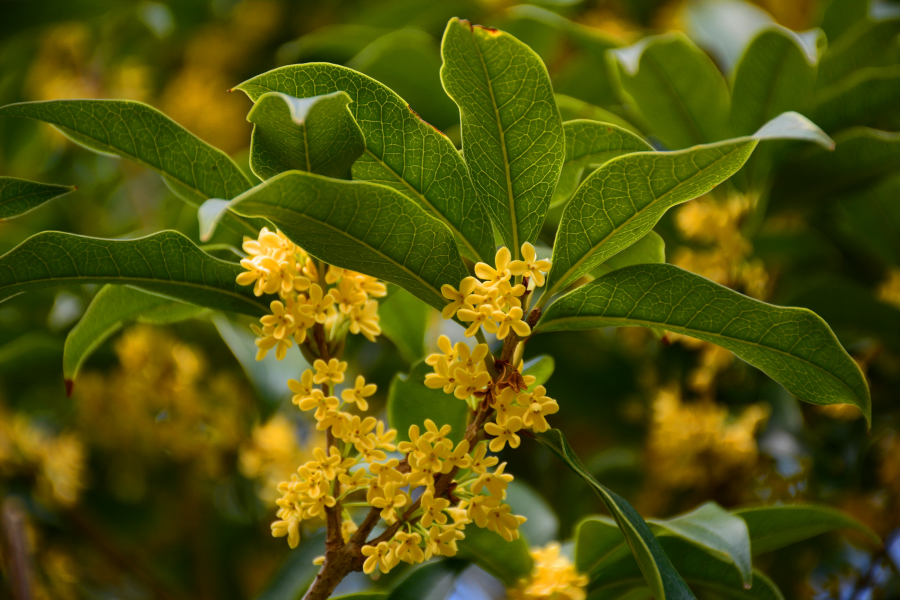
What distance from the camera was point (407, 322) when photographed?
110cm

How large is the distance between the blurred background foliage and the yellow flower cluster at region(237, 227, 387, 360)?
11.2 inches

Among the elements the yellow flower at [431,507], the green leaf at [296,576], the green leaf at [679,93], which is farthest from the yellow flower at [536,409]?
the green leaf at [679,93]

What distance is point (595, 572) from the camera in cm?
98

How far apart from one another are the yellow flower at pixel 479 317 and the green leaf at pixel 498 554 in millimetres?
438

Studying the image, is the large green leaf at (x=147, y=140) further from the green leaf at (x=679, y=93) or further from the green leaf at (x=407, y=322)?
the green leaf at (x=679, y=93)

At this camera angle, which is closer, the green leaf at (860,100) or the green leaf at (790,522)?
the green leaf at (790,522)

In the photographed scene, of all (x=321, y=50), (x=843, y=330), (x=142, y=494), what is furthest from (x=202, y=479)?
(x=843, y=330)

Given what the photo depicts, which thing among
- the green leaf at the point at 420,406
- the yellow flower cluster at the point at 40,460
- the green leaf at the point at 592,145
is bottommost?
the yellow flower cluster at the point at 40,460

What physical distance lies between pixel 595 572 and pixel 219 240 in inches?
42.7

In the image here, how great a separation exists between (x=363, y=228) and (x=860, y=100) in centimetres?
122

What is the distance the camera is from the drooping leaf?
645 millimetres

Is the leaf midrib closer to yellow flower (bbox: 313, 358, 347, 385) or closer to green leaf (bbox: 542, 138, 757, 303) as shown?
green leaf (bbox: 542, 138, 757, 303)

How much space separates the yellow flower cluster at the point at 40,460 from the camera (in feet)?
5.24

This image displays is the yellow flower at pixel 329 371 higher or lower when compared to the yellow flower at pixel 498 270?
lower
